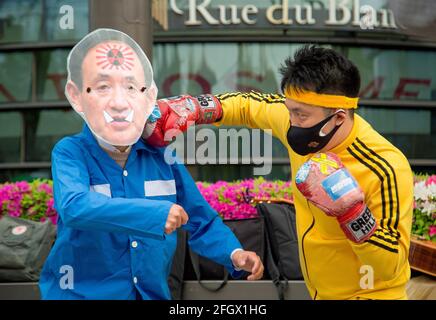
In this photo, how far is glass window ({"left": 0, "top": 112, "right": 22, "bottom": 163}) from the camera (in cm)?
1230

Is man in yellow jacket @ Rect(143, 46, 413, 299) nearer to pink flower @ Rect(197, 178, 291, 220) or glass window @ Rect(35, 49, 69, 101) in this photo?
pink flower @ Rect(197, 178, 291, 220)

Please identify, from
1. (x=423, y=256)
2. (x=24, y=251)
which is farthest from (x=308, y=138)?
(x=24, y=251)

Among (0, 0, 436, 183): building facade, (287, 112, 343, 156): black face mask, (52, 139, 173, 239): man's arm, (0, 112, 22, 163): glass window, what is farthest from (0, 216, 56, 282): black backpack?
(0, 112, 22, 163): glass window

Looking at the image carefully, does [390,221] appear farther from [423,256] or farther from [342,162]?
[423,256]

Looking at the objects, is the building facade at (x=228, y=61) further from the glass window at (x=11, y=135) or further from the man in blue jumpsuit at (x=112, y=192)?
the man in blue jumpsuit at (x=112, y=192)

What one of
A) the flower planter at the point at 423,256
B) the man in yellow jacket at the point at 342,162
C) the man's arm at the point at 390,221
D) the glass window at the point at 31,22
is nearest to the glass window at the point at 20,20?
the glass window at the point at 31,22

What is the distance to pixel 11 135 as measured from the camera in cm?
1240

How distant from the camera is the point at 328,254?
3.40 meters

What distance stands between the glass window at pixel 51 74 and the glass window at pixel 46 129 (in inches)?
10.9

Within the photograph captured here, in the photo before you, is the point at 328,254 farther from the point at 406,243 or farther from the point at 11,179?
the point at 11,179

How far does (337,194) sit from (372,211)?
30 cm

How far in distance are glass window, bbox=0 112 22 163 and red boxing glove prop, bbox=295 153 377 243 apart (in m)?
9.95
